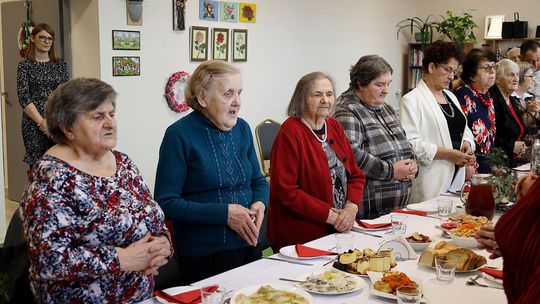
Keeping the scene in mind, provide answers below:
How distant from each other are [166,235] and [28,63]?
3814 millimetres

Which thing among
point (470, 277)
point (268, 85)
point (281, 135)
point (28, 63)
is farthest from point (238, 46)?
point (470, 277)

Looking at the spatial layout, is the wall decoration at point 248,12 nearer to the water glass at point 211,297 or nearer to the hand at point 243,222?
the hand at point 243,222

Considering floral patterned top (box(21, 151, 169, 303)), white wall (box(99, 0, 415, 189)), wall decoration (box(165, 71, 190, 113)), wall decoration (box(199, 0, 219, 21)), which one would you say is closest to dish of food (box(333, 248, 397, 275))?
floral patterned top (box(21, 151, 169, 303))

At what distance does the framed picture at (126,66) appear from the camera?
532 centimetres

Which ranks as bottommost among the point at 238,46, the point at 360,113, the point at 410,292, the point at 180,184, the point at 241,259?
the point at 241,259

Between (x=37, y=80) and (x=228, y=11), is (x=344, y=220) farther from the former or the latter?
(x=228, y=11)

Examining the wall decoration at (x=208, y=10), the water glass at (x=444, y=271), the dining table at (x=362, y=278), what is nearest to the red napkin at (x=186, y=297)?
the dining table at (x=362, y=278)

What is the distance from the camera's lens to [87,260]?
200 centimetres

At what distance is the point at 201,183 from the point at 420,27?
7452 millimetres

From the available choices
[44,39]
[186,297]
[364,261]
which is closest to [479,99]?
[364,261]

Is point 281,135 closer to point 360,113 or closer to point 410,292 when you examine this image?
point 360,113

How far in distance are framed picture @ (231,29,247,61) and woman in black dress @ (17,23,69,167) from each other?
1.65 m

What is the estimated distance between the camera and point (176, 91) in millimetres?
5859

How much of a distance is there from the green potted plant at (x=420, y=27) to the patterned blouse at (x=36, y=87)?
5215mm
